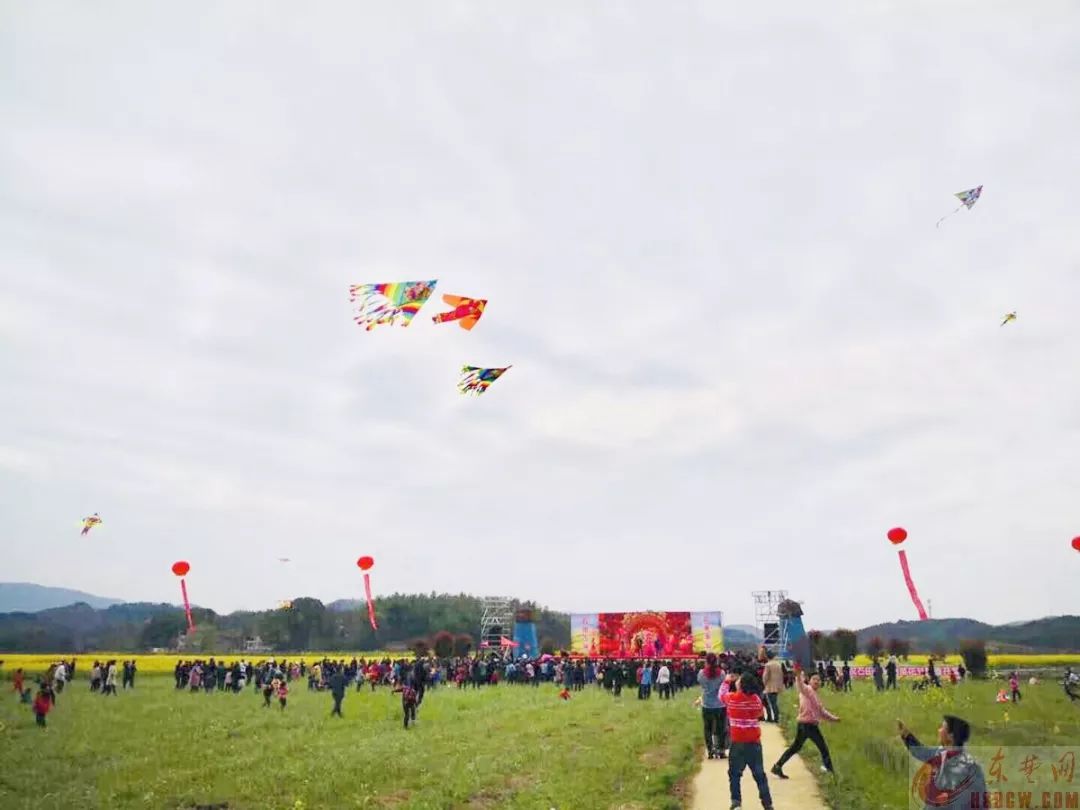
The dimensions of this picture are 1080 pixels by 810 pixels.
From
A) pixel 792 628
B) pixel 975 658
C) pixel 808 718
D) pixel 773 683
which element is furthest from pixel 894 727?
pixel 975 658

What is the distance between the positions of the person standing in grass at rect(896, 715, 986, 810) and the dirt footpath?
360 cm

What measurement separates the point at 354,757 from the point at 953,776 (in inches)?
451

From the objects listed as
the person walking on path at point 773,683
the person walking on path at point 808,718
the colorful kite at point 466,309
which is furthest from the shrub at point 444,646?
the person walking on path at point 808,718

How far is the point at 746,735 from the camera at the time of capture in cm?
866

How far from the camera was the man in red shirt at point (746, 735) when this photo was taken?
8.59m

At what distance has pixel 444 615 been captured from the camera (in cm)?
11638

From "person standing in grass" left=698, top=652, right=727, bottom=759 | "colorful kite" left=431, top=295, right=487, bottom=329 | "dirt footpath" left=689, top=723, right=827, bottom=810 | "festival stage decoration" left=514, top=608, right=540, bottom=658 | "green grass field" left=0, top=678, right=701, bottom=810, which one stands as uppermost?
"colorful kite" left=431, top=295, right=487, bottom=329

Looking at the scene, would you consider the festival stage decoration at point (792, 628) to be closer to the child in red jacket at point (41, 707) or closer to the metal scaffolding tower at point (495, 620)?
the metal scaffolding tower at point (495, 620)

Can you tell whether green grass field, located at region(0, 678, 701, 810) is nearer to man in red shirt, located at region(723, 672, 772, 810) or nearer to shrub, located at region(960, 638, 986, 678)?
man in red shirt, located at region(723, 672, 772, 810)

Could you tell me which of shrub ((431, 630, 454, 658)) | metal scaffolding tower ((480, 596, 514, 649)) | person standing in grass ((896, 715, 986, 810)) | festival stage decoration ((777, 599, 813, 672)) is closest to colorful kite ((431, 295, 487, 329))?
person standing in grass ((896, 715, 986, 810))

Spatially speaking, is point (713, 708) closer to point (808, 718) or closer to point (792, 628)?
point (808, 718)

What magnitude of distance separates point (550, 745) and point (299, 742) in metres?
5.86

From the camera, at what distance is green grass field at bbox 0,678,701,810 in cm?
1090

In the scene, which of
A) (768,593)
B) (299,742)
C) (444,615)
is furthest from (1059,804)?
(444,615)
